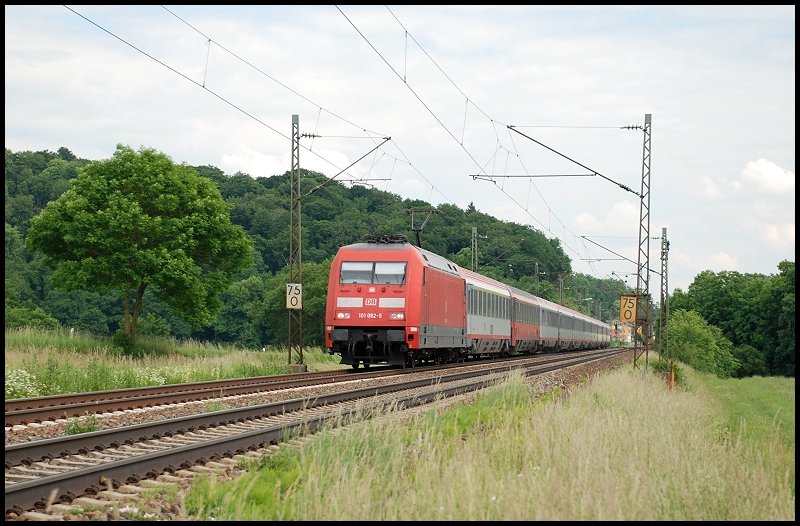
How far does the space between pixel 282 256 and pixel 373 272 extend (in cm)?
7240

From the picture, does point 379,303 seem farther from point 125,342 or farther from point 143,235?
point 143,235

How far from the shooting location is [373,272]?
3064 centimetres

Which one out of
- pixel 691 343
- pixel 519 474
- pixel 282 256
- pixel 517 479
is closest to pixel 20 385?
pixel 519 474

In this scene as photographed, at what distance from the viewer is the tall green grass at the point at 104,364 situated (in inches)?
758

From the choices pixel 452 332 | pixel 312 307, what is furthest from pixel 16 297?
pixel 452 332

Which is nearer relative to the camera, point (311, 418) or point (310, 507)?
point (310, 507)

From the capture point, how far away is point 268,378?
25.0m

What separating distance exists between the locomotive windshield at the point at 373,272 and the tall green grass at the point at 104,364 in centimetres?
337

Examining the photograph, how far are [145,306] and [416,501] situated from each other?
266 feet

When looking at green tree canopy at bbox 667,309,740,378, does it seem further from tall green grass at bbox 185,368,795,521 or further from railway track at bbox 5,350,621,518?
tall green grass at bbox 185,368,795,521

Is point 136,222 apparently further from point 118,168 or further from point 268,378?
point 268,378

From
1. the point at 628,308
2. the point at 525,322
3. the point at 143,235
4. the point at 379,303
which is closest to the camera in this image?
the point at 379,303

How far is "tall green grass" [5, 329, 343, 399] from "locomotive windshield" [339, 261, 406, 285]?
133 inches

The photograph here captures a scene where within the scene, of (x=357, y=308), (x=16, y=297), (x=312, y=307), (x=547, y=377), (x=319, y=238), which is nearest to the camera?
(x=547, y=377)
